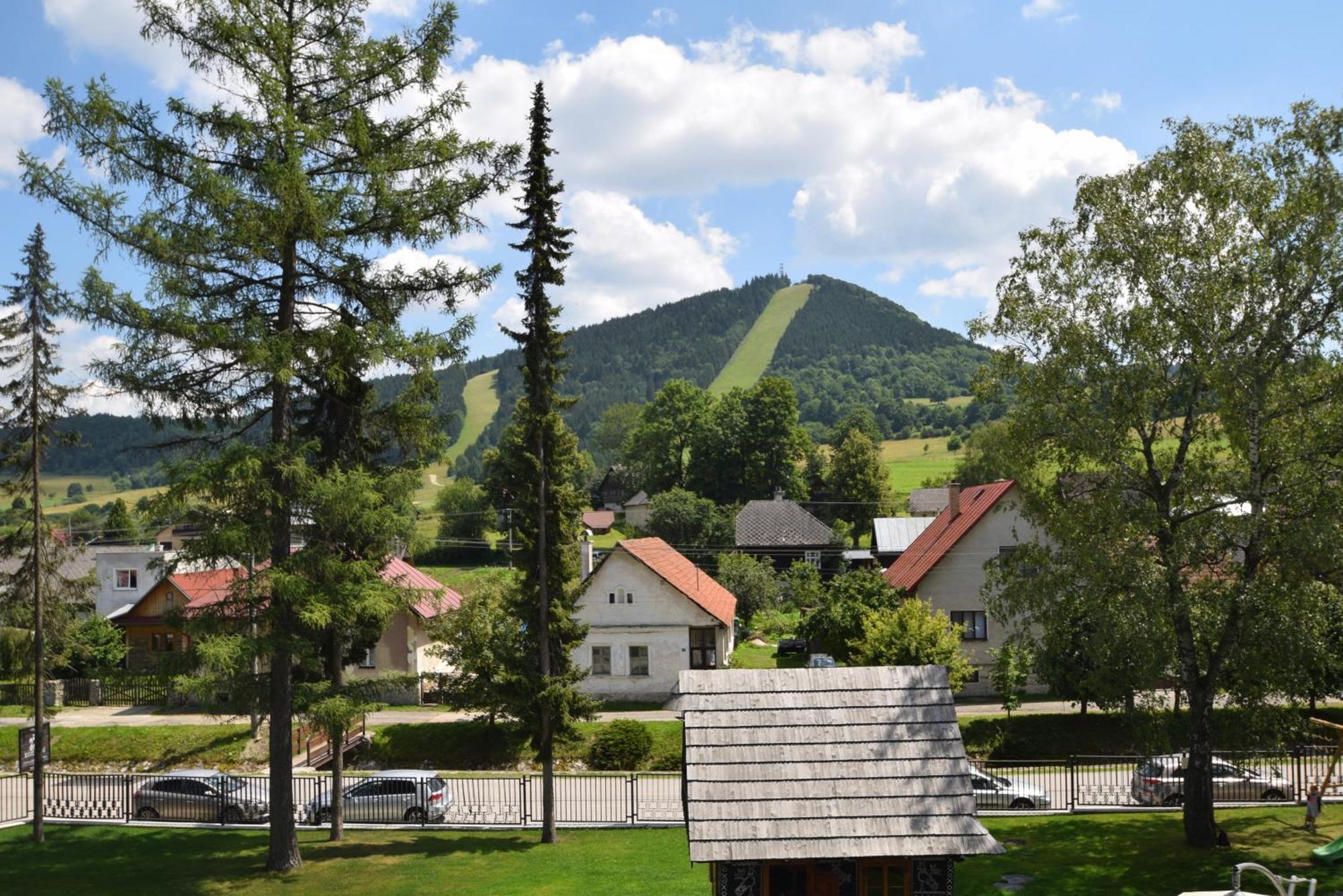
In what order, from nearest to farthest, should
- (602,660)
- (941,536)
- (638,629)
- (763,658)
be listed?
(638,629) < (602,660) < (941,536) < (763,658)

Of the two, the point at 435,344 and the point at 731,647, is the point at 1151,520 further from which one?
the point at 731,647

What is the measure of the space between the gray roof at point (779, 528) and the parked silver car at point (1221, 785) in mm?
49177

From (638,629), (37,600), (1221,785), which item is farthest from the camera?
(638,629)

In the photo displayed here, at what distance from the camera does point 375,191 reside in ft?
68.1

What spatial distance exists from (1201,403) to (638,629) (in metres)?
27.3

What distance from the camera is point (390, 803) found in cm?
2762

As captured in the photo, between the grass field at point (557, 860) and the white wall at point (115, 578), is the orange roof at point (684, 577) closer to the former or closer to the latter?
the grass field at point (557, 860)

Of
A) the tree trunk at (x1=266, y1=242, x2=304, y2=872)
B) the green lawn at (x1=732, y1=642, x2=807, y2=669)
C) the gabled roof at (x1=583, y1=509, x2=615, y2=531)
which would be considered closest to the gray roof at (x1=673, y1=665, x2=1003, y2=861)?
the tree trunk at (x1=266, y1=242, x2=304, y2=872)

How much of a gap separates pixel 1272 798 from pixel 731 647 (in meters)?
28.6

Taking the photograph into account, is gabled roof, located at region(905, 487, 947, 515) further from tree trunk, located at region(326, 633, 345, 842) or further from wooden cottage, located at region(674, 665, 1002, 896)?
wooden cottage, located at region(674, 665, 1002, 896)

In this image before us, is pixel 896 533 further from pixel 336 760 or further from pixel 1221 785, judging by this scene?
pixel 336 760

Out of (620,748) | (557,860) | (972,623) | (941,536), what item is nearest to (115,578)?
(620,748)

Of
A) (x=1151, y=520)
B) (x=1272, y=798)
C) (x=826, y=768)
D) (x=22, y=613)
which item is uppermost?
(x=1151, y=520)

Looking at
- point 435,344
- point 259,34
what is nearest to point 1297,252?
point 435,344
